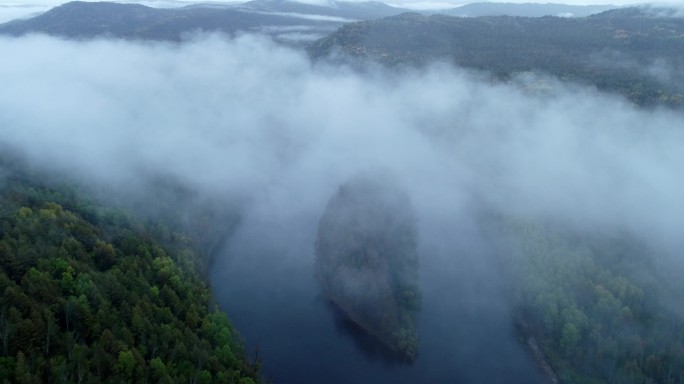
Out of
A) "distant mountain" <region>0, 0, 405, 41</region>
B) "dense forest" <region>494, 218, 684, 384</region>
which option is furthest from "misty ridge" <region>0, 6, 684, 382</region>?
"distant mountain" <region>0, 0, 405, 41</region>

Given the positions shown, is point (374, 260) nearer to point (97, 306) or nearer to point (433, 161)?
point (97, 306)

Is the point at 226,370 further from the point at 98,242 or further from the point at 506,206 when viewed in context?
the point at 506,206

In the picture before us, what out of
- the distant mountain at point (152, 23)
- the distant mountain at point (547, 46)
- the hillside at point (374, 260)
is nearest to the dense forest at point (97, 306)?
the hillside at point (374, 260)

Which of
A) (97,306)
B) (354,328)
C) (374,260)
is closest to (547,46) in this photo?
(374,260)

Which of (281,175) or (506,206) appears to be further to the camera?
(281,175)

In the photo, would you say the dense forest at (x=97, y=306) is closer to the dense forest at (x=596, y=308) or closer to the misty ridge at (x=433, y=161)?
the misty ridge at (x=433, y=161)

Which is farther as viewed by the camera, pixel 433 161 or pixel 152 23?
pixel 152 23

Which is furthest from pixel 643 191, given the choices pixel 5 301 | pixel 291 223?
pixel 5 301
